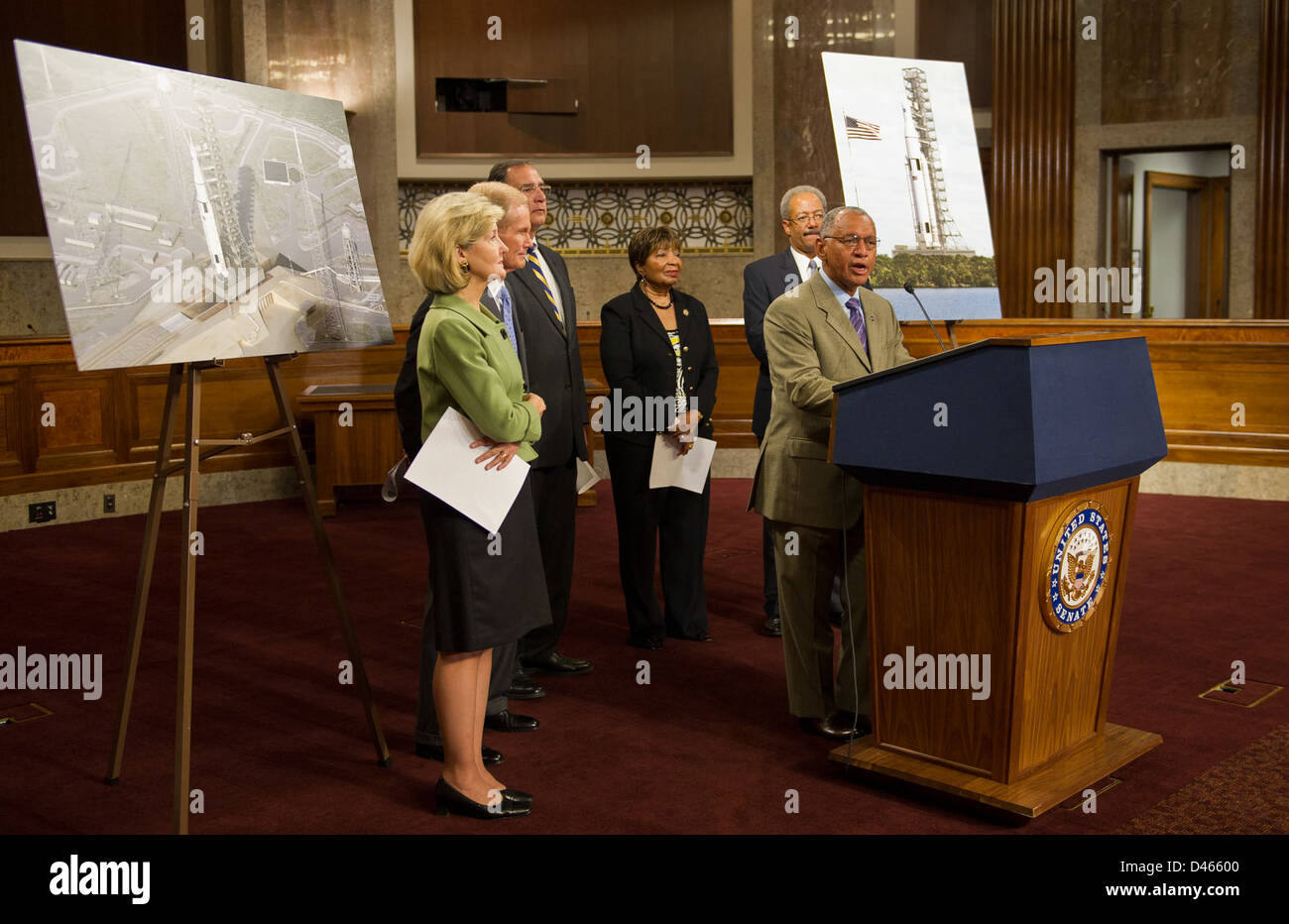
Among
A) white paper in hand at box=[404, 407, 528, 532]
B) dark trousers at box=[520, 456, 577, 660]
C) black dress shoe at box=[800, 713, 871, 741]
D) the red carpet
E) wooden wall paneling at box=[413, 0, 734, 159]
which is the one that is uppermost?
wooden wall paneling at box=[413, 0, 734, 159]

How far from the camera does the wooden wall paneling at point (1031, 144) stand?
8.88 meters

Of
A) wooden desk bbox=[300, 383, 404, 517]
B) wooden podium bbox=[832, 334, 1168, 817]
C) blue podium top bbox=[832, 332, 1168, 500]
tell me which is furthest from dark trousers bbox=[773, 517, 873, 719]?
wooden desk bbox=[300, 383, 404, 517]

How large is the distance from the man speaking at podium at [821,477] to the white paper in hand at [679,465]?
0.84 metres

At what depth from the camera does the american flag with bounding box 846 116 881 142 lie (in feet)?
14.0

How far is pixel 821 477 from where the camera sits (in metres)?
3.21

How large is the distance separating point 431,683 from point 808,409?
1189mm

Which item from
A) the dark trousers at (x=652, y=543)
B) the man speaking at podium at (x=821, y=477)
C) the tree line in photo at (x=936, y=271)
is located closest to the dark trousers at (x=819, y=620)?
the man speaking at podium at (x=821, y=477)

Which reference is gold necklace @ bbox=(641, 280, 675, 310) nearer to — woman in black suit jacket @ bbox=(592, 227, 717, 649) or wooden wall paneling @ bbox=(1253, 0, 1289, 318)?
woman in black suit jacket @ bbox=(592, 227, 717, 649)

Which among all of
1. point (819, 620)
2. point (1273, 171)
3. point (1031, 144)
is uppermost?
point (1031, 144)

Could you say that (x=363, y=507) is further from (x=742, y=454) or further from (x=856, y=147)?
(x=856, y=147)

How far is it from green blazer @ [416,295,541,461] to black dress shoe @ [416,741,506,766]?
882mm

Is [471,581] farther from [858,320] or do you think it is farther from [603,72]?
[603,72]

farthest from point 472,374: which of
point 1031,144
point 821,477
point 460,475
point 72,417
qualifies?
point 1031,144

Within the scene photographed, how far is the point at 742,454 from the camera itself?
8.24 metres
